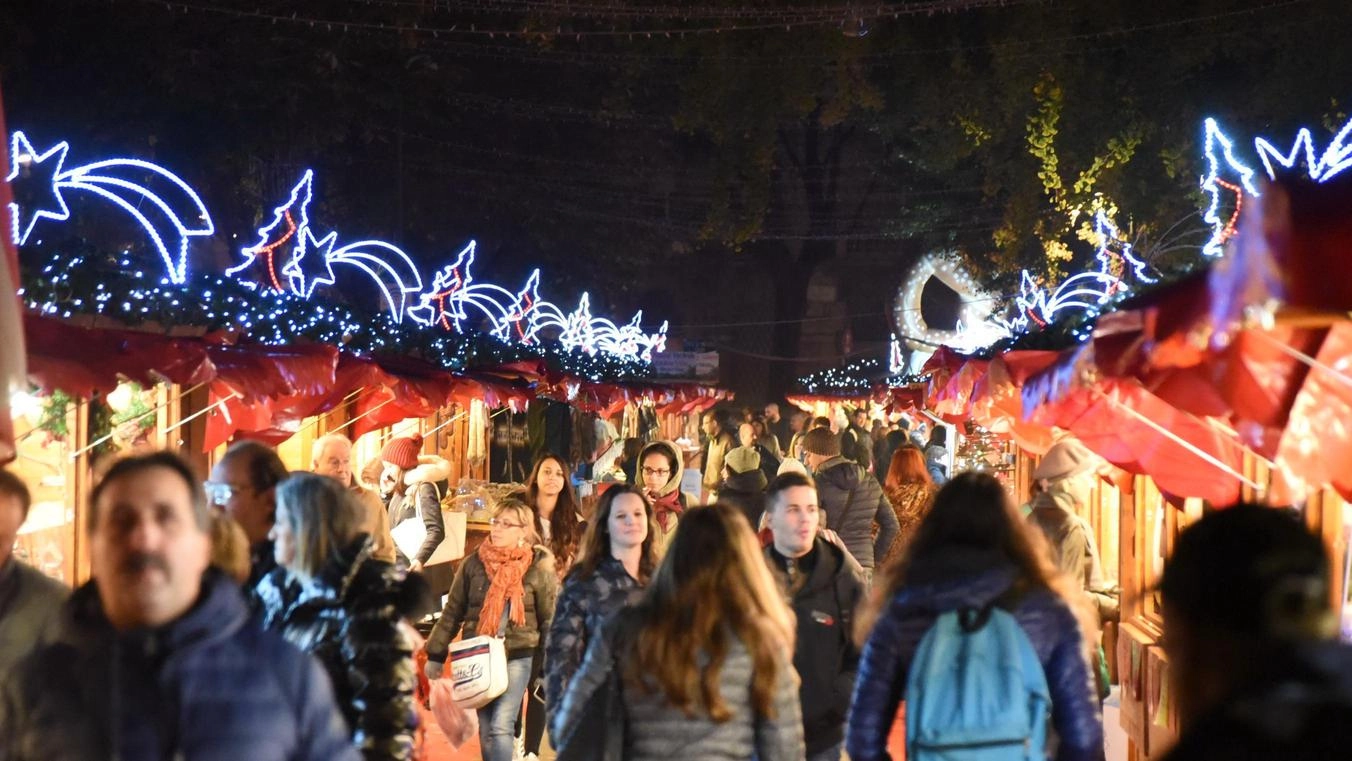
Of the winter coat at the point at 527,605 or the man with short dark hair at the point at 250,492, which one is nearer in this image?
the man with short dark hair at the point at 250,492

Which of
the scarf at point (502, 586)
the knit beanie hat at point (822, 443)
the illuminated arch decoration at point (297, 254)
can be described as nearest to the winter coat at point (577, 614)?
the scarf at point (502, 586)

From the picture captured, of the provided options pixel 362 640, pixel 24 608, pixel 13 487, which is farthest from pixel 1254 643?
pixel 13 487

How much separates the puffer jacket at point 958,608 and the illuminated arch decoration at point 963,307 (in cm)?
2976

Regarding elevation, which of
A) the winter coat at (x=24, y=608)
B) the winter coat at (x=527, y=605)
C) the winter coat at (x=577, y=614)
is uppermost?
the winter coat at (x=24, y=608)

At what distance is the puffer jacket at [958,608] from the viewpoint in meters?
4.45

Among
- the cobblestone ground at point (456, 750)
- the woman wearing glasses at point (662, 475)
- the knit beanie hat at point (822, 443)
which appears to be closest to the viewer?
the cobblestone ground at point (456, 750)

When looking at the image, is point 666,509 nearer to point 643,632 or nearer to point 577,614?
point 577,614

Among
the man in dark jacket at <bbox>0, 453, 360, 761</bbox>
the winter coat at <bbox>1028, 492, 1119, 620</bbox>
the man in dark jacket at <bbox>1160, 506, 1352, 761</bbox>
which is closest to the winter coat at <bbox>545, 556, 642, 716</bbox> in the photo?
the man in dark jacket at <bbox>0, 453, 360, 761</bbox>

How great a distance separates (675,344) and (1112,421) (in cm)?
4604

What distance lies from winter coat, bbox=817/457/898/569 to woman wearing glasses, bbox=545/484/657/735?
3765mm

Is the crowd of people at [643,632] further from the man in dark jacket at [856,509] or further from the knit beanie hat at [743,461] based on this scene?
the knit beanie hat at [743,461]

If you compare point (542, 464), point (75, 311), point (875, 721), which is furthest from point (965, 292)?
point (875, 721)

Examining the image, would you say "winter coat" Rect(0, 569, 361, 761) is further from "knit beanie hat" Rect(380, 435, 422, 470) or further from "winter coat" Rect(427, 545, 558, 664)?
"knit beanie hat" Rect(380, 435, 422, 470)

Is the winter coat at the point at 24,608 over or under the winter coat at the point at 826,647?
over
